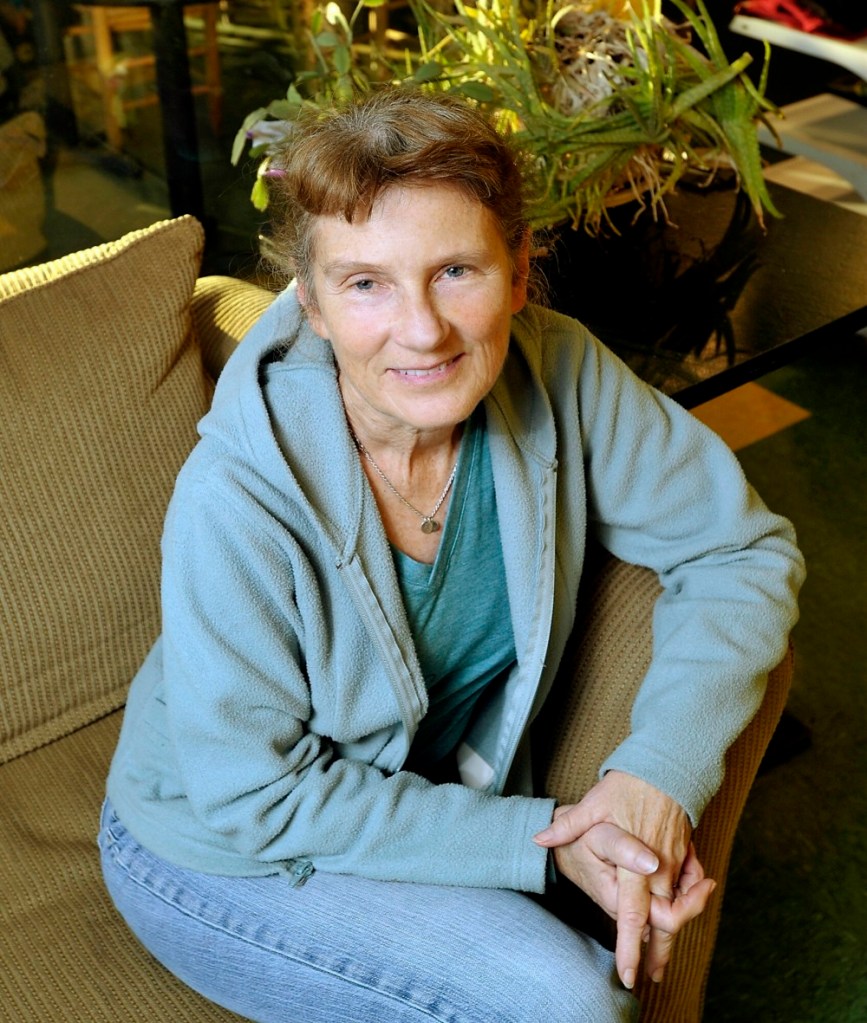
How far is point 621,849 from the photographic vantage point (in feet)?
3.66

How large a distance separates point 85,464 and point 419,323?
0.55 metres

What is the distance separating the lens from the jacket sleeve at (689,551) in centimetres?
122

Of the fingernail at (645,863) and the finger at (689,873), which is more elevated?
the fingernail at (645,863)

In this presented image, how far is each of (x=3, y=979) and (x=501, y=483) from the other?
69 cm

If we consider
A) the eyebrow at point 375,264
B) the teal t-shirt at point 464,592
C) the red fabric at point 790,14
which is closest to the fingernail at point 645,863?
the teal t-shirt at point 464,592

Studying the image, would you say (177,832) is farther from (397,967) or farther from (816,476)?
(816,476)

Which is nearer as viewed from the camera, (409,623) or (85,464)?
(409,623)

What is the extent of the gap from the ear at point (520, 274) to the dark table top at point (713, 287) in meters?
0.57

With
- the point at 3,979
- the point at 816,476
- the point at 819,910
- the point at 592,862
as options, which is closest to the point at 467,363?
the point at 592,862

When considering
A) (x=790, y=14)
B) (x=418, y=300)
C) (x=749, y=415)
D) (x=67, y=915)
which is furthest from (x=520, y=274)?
(x=790, y=14)

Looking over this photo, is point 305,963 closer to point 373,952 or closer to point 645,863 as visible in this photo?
point 373,952

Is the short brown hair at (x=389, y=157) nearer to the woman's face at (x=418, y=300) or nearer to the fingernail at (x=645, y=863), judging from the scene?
the woman's face at (x=418, y=300)

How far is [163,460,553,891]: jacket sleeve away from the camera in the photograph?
1.08 metres

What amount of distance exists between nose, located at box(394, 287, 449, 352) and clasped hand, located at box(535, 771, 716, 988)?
460 millimetres
